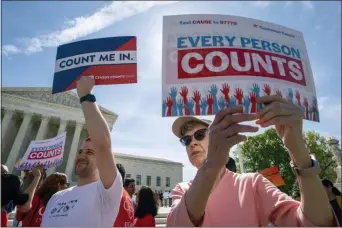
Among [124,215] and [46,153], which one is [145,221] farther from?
[46,153]

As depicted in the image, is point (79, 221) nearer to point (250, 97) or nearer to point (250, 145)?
point (250, 97)

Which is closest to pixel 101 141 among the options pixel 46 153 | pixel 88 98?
pixel 88 98

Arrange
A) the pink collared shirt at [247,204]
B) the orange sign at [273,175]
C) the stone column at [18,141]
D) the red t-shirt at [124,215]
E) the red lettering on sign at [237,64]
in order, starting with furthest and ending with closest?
the stone column at [18,141] < the orange sign at [273,175] < the red t-shirt at [124,215] < the red lettering on sign at [237,64] < the pink collared shirt at [247,204]

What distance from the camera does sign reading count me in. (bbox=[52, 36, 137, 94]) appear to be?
2873mm

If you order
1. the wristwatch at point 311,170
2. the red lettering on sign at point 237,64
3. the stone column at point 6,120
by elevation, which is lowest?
the wristwatch at point 311,170

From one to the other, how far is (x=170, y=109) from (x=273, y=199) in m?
1.15

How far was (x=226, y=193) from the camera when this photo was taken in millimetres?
1614

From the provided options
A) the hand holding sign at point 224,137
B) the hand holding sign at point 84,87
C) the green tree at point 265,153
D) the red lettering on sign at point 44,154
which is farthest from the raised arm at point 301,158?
the green tree at point 265,153

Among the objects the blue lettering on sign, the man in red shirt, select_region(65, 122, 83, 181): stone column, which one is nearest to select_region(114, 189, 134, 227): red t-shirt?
the man in red shirt

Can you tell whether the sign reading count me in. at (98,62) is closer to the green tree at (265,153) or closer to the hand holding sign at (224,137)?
the hand holding sign at (224,137)

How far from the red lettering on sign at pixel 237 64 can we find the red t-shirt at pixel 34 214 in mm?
3168

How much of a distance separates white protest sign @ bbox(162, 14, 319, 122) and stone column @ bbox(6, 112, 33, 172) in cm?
3786

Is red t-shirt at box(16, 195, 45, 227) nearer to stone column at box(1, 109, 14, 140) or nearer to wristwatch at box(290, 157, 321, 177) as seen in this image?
wristwatch at box(290, 157, 321, 177)

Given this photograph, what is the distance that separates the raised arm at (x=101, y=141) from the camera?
211 centimetres
